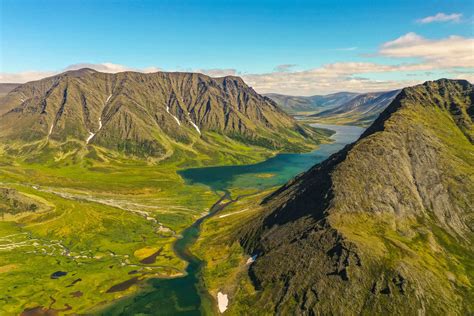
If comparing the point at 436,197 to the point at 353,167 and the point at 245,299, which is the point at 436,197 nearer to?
the point at 353,167

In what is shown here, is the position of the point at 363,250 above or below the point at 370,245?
below

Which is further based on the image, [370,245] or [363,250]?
[370,245]

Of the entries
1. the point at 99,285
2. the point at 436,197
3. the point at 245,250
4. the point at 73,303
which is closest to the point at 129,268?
the point at 99,285

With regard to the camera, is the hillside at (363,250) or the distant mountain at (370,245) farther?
the hillside at (363,250)

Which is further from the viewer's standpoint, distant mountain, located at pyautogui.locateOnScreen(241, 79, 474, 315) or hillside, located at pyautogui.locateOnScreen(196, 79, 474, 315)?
hillside, located at pyautogui.locateOnScreen(196, 79, 474, 315)
